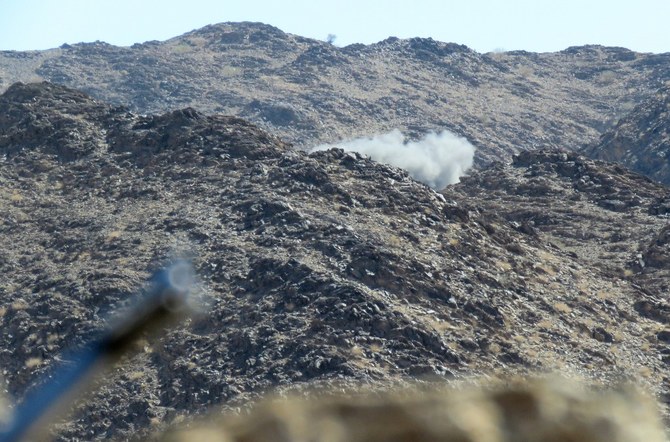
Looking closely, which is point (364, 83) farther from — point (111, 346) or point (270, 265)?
point (111, 346)

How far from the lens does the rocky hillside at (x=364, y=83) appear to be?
10431 centimetres

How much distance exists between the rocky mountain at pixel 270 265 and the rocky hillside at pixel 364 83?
53.8 metres

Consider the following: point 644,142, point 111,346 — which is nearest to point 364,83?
point 644,142

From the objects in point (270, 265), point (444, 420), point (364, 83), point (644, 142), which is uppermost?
point (444, 420)

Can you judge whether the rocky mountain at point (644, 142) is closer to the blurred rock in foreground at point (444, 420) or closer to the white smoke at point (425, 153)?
the white smoke at point (425, 153)

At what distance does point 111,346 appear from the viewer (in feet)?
86.4

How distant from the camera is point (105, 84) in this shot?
114 m

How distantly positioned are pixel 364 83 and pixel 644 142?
153 ft

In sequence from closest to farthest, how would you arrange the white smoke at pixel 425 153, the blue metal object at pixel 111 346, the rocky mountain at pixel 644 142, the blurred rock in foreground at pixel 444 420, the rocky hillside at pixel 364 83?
the blurred rock in foreground at pixel 444 420, the blue metal object at pixel 111 346, the rocky mountain at pixel 644 142, the white smoke at pixel 425 153, the rocky hillside at pixel 364 83

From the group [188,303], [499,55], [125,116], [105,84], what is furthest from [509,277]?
[499,55]

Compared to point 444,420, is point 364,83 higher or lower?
lower

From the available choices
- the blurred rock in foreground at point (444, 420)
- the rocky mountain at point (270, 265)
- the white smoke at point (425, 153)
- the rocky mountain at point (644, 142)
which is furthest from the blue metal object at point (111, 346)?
the white smoke at point (425, 153)

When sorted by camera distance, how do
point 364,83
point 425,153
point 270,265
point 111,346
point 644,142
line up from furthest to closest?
point 364,83 < point 425,153 < point 644,142 < point 270,265 < point 111,346

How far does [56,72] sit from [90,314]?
95.6m
